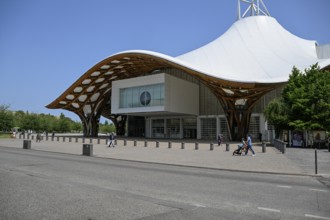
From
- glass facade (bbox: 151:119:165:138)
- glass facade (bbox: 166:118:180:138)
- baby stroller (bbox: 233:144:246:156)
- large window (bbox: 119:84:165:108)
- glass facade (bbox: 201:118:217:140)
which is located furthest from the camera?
glass facade (bbox: 151:119:165:138)

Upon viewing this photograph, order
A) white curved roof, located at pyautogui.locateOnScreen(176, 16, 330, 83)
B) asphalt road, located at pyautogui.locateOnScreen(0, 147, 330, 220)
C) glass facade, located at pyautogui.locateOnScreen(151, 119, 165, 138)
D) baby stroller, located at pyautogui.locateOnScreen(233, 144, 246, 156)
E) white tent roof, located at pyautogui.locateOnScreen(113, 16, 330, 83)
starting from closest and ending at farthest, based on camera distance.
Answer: asphalt road, located at pyautogui.locateOnScreen(0, 147, 330, 220), baby stroller, located at pyautogui.locateOnScreen(233, 144, 246, 156), white tent roof, located at pyautogui.locateOnScreen(113, 16, 330, 83), white curved roof, located at pyautogui.locateOnScreen(176, 16, 330, 83), glass facade, located at pyautogui.locateOnScreen(151, 119, 165, 138)

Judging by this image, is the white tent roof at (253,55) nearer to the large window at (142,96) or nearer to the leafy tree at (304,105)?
the leafy tree at (304,105)

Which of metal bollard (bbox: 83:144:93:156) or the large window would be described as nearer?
metal bollard (bbox: 83:144:93:156)

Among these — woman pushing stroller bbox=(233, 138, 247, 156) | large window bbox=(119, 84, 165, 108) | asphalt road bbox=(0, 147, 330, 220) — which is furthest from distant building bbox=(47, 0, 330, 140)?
asphalt road bbox=(0, 147, 330, 220)

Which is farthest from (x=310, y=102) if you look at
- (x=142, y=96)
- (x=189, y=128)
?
(x=189, y=128)

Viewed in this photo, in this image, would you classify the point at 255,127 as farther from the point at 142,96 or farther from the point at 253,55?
the point at 142,96

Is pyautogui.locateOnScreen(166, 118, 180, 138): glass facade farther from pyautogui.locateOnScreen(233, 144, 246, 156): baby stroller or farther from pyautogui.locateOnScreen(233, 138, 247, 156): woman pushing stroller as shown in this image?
pyautogui.locateOnScreen(233, 144, 246, 156): baby stroller

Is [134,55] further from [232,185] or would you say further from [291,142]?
[232,185]

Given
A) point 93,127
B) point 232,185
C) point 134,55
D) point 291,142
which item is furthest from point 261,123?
point 232,185

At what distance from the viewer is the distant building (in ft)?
136

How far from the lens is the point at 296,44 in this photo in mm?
47094

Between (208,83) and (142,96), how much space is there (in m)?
12.8

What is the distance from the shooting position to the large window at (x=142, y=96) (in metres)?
48.4

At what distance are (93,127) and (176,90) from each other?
23.4 m
